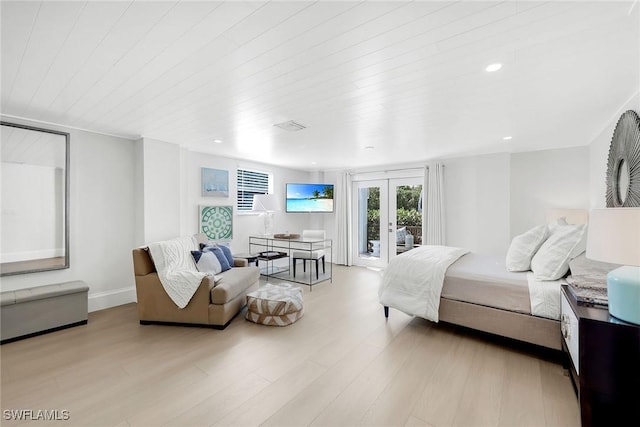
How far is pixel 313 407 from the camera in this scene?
1.73 m

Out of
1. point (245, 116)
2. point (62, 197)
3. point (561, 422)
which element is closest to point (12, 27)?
point (245, 116)

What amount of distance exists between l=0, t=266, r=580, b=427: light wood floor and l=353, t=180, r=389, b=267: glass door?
315cm

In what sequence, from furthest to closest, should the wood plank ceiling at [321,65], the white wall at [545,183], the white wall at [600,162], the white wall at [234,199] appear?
1. the white wall at [234,199]
2. the white wall at [545,183]
3. the white wall at [600,162]
4. the wood plank ceiling at [321,65]

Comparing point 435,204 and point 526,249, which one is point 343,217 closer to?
point 435,204

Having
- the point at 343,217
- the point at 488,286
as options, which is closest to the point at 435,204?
the point at 343,217

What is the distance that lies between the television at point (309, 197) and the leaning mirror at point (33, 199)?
3920 millimetres

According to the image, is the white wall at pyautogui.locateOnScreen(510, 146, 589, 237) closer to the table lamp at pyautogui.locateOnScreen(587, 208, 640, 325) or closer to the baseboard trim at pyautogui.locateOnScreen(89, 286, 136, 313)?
the table lamp at pyautogui.locateOnScreen(587, 208, 640, 325)

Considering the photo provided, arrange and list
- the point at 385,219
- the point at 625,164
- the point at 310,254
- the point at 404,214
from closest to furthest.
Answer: the point at 625,164 < the point at 310,254 < the point at 404,214 < the point at 385,219

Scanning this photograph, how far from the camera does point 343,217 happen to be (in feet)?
21.2

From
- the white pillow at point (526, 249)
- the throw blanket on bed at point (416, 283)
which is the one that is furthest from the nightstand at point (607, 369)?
the throw blanket on bed at point (416, 283)

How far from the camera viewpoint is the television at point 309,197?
6340 mm

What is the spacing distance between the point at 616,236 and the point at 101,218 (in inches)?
193

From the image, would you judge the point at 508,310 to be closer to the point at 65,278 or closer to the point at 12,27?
the point at 12,27

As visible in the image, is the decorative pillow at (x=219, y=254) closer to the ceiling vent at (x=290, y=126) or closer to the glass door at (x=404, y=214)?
the ceiling vent at (x=290, y=126)
